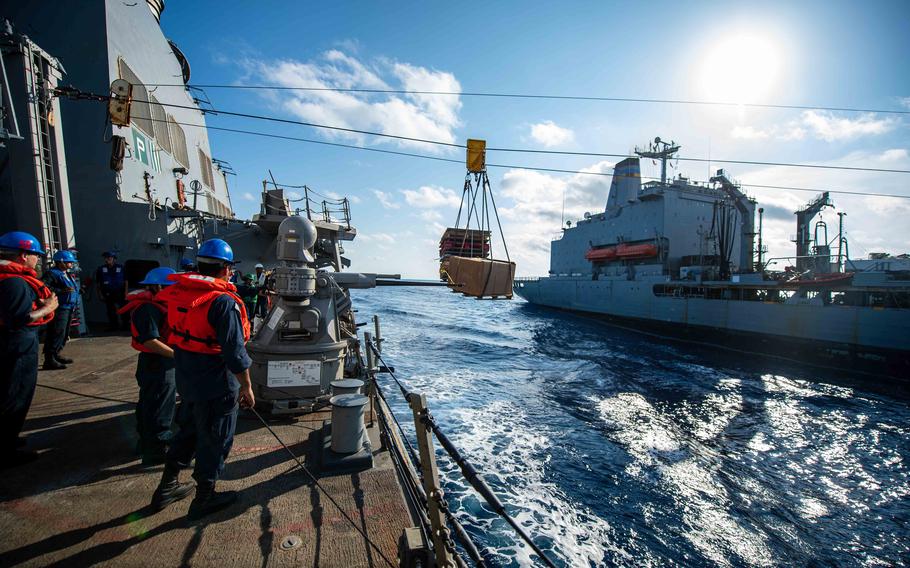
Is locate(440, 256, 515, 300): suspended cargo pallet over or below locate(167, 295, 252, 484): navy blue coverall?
over

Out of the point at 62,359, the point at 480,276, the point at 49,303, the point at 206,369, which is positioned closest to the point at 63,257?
the point at 62,359

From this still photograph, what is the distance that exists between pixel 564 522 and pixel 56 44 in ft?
56.9

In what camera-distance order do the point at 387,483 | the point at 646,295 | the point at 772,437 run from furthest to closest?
the point at 646,295
the point at 772,437
the point at 387,483

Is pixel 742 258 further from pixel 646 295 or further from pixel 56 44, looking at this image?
pixel 56 44

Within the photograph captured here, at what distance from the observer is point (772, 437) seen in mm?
9414

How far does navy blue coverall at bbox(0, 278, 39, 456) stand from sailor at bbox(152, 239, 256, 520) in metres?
1.66

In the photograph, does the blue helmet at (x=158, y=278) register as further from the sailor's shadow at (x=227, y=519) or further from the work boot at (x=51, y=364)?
the work boot at (x=51, y=364)

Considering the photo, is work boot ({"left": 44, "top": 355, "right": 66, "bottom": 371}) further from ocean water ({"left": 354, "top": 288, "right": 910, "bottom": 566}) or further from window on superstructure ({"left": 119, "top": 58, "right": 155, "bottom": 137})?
window on superstructure ({"left": 119, "top": 58, "right": 155, "bottom": 137})

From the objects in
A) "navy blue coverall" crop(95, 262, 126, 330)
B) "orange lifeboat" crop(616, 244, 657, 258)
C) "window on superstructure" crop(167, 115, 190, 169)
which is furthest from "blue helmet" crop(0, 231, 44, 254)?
"orange lifeboat" crop(616, 244, 657, 258)

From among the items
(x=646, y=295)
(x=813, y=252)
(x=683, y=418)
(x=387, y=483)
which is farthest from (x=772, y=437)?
(x=813, y=252)

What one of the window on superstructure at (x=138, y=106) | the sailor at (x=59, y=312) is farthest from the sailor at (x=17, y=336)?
the window on superstructure at (x=138, y=106)

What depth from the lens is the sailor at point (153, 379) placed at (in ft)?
10.9

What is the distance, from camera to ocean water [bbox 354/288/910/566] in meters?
5.40

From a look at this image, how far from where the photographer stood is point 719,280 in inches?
1010
